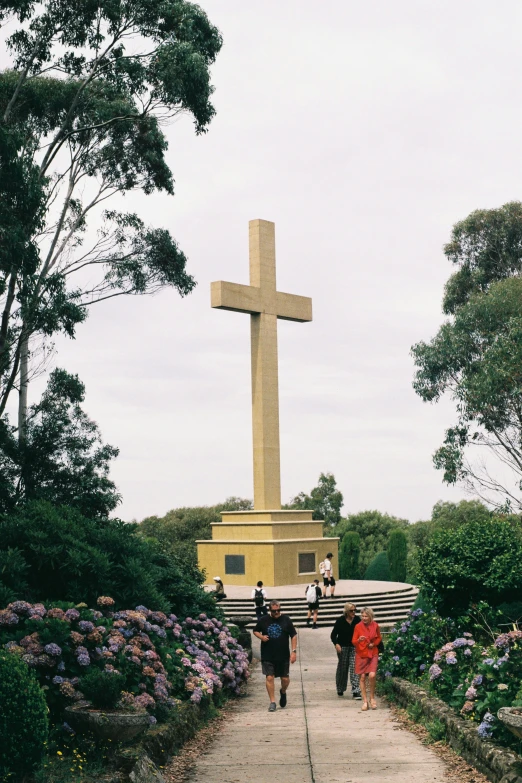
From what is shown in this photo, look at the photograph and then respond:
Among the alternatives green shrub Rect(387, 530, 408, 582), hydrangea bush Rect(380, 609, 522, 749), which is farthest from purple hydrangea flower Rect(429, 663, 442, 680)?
green shrub Rect(387, 530, 408, 582)

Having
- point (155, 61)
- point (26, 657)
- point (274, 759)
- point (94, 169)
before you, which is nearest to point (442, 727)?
point (274, 759)

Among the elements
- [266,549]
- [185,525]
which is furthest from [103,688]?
[185,525]

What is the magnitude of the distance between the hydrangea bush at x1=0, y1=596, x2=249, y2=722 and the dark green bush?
0.14 metres

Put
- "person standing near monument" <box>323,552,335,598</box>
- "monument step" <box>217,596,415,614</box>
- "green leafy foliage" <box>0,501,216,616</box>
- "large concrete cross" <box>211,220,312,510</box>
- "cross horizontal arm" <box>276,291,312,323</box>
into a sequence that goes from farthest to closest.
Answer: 1. "cross horizontal arm" <box>276,291,312,323</box>
2. "large concrete cross" <box>211,220,312,510</box>
3. "person standing near monument" <box>323,552,335,598</box>
4. "monument step" <box>217,596,415,614</box>
5. "green leafy foliage" <box>0,501,216,616</box>

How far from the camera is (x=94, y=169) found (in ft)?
76.8

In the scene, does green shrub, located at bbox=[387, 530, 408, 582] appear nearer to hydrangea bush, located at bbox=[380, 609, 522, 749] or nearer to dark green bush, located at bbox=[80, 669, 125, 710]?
hydrangea bush, located at bbox=[380, 609, 522, 749]

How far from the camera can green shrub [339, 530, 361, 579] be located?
46906 millimetres

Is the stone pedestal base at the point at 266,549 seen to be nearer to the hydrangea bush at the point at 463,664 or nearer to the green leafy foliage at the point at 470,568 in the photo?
the green leafy foliage at the point at 470,568

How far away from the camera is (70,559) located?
13312 millimetres

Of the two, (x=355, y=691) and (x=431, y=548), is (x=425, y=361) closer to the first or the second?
(x=431, y=548)

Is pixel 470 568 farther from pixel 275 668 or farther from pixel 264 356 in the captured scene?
pixel 264 356

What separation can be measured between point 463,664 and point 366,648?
5.41ft

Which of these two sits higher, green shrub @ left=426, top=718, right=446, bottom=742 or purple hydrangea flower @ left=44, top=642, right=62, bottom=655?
purple hydrangea flower @ left=44, top=642, right=62, bottom=655

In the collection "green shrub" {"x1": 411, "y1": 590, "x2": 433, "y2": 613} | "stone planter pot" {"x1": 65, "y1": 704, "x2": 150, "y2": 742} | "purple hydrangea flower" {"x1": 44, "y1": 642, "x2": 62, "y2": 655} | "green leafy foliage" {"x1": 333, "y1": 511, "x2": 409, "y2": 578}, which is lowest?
"stone planter pot" {"x1": 65, "y1": 704, "x2": 150, "y2": 742}
